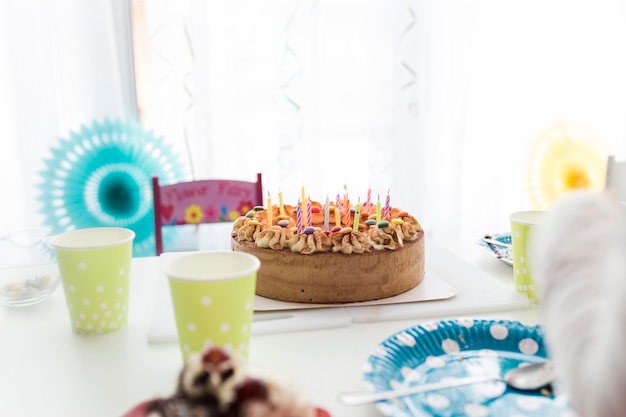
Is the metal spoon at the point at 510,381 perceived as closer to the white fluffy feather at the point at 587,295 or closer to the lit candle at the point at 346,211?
the white fluffy feather at the point at 587,295

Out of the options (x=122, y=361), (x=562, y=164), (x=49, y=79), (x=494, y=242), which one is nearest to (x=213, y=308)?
(x=122, y=361)

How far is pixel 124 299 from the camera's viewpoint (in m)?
0.81

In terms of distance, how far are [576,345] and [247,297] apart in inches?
14.4

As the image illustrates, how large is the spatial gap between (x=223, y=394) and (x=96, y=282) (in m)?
0.47

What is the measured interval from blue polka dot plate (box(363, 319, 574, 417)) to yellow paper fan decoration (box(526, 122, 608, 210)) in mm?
773

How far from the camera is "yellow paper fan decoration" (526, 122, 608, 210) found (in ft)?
4.71

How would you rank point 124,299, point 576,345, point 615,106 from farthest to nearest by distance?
1. point 615,106
2. point 124,299
3. point 576,345

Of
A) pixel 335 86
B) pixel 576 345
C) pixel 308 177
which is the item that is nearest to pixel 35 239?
pixel 576 345

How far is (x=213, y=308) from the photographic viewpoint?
607 mm

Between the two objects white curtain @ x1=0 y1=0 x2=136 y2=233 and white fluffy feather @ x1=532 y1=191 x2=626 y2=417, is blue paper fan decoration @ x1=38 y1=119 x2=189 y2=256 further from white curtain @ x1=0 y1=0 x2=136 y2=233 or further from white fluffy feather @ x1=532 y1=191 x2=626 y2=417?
white fluffy feather @ x1=532 y1=191 x2=626 y2=417

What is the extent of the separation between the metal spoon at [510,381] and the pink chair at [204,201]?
93 cm

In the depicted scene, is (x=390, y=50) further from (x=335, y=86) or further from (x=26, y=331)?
(x=26, y=331)

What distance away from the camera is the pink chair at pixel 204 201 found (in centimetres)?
143

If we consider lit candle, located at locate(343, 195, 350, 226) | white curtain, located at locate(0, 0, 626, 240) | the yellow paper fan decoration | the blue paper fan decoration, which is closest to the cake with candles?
lit candle, located at locate(343, 195, 350, 226)
